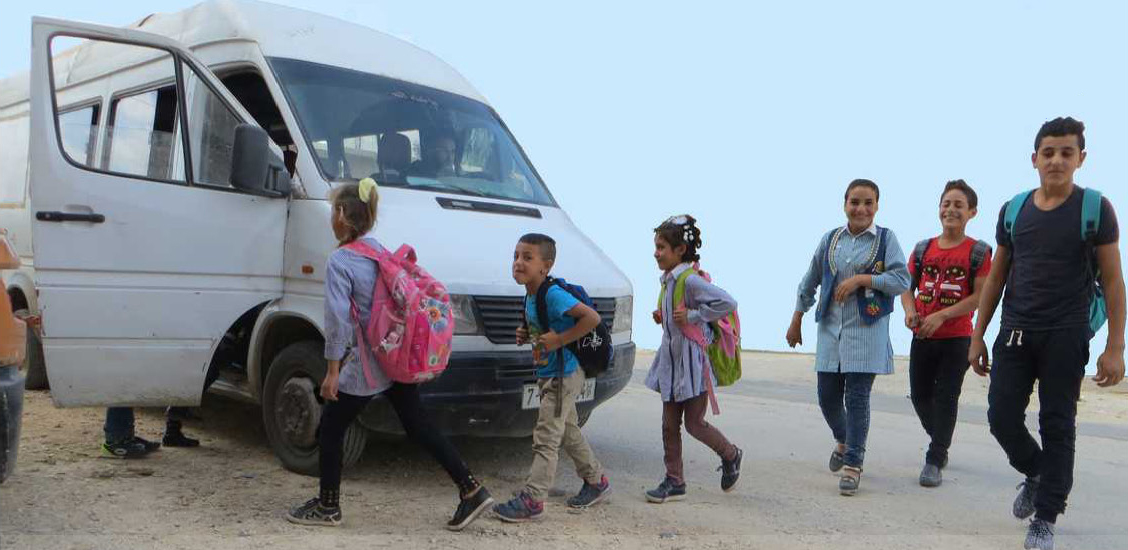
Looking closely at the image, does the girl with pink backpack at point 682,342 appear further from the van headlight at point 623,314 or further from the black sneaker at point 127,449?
the black sneaker at point 127,449

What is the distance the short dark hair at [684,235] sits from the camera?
5.21 metres

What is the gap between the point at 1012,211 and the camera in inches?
187

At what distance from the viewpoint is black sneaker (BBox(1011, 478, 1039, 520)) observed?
500 cm

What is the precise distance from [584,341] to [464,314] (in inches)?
26.1

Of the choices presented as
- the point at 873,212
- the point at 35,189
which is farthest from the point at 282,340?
the point at 873,212

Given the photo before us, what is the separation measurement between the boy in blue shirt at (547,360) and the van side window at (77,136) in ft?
8.21

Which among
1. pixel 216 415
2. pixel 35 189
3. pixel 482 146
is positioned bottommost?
pixel 216 415

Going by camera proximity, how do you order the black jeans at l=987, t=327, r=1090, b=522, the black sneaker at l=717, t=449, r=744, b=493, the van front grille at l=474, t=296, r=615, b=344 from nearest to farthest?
1. the black jeans at l=987, t=327, r=1090, b=522
2. the van front grille at l=474, t=296, r=615, b=344
3. the black sneaker at l=717, t=449, r=744, b=493

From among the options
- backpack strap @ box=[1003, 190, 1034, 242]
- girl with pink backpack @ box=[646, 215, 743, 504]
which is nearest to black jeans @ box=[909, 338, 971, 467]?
backpack strap @ box=[1003, 190, 1034, 242]

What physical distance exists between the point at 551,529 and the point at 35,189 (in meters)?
3.17

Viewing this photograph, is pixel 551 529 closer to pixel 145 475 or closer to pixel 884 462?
pixel 145 475

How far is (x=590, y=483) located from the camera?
16.8 ft

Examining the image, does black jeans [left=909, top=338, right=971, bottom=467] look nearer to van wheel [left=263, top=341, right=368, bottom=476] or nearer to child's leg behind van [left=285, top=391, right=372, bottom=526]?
van wheel [left=263, top=341, right=368, bottom=476]

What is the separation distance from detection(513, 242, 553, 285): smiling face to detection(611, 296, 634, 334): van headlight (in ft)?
4.22
